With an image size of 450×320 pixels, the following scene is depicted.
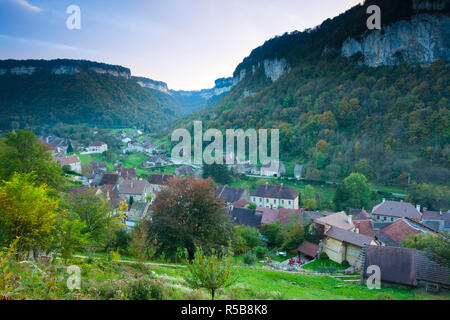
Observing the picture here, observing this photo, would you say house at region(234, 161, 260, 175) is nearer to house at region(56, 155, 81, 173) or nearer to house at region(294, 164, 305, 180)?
house at region(294, 164, 305, 180)

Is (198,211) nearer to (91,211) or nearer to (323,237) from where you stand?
(91,211)

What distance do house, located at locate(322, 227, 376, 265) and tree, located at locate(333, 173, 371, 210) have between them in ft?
85.1

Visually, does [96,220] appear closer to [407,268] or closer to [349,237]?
[407,268]

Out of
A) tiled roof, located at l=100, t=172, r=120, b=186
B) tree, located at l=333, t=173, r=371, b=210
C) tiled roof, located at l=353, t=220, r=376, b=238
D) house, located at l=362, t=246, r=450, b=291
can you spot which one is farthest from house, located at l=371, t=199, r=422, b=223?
tiled roof, located at l=100, t=172, r=120, b=186

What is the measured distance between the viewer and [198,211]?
17797mm

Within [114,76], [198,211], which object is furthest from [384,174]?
[114,76]

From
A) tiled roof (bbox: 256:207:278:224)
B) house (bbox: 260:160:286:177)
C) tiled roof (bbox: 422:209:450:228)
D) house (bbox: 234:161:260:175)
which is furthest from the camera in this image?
house (bbox: 234:161:260:175)

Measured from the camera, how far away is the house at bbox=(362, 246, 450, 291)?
43.5 ft

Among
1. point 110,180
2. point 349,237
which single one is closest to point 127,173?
point 110,180

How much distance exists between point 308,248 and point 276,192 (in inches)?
981

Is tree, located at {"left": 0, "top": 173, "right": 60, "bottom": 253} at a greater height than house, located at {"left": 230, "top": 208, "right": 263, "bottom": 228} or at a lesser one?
greater

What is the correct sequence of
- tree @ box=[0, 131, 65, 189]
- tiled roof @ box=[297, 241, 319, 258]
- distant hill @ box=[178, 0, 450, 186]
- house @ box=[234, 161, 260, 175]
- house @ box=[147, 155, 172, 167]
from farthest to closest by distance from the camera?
house @ box=[147, 155, 172, 167] < house @ box=[234, 161, 260, 175] < distant hill @ box=[178, 0, 450, 186] < tiled roof @ box=[297, 241, 319, 258] < tree @ box=[0, 131, 65, 189]

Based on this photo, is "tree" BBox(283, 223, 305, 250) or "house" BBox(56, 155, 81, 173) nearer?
"tree" BBox(283, 223, 305, 250)

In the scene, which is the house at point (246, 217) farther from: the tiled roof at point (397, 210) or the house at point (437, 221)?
the house at point (437, 221)
